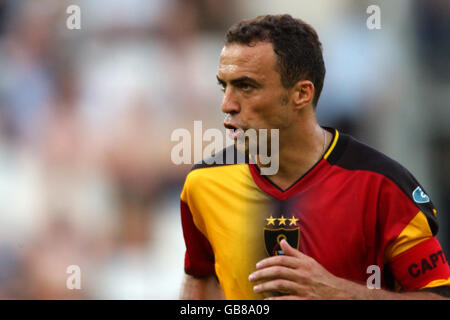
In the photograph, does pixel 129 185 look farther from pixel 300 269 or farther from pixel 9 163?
pixel 300 269

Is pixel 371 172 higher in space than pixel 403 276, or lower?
higher

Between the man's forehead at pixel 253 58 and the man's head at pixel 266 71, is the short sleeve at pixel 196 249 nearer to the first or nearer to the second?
the man's head at pixel 266 71

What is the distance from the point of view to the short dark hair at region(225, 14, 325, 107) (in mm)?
2721

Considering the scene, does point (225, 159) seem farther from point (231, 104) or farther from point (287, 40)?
point (287, 40)

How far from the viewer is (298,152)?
284 centimetres

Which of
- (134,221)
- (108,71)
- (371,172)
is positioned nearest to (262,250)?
(371,172)

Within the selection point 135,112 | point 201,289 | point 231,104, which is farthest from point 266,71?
point 135,112

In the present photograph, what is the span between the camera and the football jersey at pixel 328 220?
2.57 metres

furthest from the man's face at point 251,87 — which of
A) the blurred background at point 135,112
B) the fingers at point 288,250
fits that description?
the blurred background at point 135,112

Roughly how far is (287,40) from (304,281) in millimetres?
1088

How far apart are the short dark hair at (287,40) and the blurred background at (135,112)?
1.64 metres

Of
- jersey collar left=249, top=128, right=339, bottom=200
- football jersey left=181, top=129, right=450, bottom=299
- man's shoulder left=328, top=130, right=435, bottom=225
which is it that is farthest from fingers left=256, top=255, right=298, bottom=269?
man's shoulder left=328, top=130, right=435, bottom=225

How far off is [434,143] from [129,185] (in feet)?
7.70

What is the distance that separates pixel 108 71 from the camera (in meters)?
4.99
